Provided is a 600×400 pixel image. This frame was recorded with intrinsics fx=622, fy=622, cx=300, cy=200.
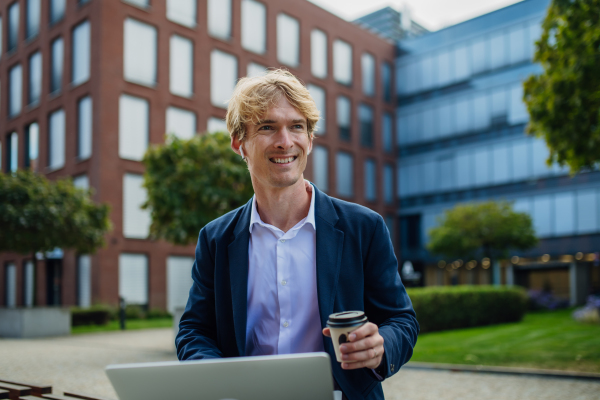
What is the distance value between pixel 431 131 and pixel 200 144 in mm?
29795

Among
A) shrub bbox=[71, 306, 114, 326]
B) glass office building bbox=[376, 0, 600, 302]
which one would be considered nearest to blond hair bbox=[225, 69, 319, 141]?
shrub bbox=[71, 306, 114, 326]

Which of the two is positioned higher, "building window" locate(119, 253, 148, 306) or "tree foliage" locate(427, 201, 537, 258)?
"tree foliage" locate(427, 201, 537, 258)

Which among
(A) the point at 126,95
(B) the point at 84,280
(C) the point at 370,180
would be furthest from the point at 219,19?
(B) the point at 84,280

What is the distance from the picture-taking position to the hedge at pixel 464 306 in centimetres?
1662

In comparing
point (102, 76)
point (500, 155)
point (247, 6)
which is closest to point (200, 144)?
point (102, 76)

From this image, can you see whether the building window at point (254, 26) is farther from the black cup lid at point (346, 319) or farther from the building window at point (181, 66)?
the black cup lid at point (346, 319)

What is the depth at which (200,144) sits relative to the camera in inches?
598

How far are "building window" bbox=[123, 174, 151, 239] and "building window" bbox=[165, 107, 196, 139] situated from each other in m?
3.51

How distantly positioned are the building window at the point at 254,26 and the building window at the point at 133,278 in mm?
13967

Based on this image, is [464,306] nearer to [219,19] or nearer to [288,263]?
[288,263]

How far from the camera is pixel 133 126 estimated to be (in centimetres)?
2989

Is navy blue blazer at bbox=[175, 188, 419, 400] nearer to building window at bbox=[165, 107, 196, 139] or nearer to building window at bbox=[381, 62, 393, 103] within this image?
building window at bbox=[165, 107, 196, 139]

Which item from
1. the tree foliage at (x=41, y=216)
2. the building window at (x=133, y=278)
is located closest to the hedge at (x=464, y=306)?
the tree foliage at (x=41, y=216)

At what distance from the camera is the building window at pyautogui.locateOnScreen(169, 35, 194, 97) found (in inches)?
1262
